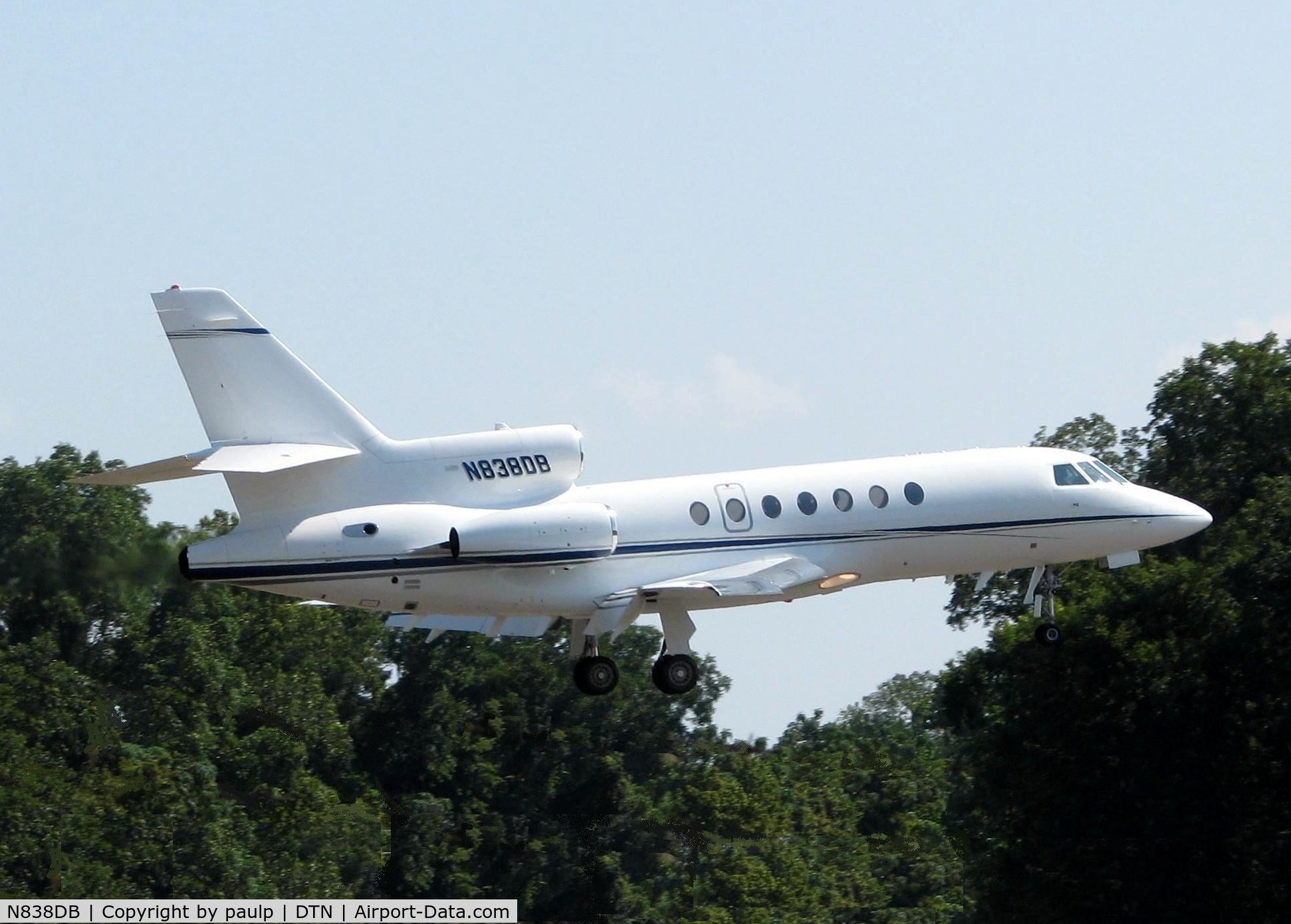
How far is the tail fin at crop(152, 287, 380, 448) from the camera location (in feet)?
96.3

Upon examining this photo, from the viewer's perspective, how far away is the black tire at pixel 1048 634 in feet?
115

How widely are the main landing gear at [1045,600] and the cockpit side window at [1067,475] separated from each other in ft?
5.08

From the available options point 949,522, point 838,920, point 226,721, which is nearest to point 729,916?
point 838,920

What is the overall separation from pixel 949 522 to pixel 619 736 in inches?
1580

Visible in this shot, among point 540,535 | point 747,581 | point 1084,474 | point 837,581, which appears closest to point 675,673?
point 747,581

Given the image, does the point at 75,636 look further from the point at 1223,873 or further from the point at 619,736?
the point at 1223,873

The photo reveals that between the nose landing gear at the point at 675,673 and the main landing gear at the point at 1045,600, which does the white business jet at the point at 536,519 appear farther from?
the main landing gear at the point at 1045,600

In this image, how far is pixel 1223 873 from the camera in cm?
3997

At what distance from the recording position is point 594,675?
3180 cm

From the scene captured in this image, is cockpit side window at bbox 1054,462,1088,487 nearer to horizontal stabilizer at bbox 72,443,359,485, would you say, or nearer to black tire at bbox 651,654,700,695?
black tire at bbox 651,654,700,695

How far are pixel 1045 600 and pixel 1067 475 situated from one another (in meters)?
2.37
